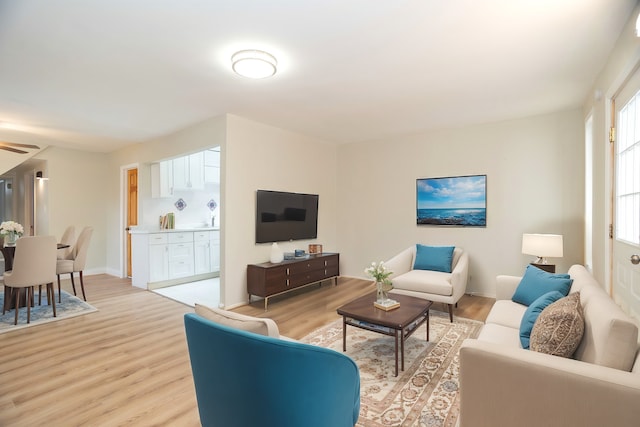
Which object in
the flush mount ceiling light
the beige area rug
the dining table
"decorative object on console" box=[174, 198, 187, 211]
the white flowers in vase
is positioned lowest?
the beige area rug

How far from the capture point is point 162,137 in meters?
5.29

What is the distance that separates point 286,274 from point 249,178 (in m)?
1.45

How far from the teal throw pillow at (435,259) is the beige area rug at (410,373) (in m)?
0.79

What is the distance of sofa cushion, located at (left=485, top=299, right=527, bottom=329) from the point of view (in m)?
2.36

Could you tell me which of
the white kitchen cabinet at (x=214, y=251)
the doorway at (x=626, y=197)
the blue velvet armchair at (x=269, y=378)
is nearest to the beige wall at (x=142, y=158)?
the white kitchen cabinet at (x=214, y=251)

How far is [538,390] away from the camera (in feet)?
4.25

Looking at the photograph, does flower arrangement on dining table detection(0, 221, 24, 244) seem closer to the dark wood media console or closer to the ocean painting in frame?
the dark wood media console

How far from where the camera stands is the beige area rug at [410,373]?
76.0 inches

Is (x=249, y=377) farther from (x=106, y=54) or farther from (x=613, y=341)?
(x=106, y=54)

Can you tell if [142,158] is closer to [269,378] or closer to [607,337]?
[269,378]

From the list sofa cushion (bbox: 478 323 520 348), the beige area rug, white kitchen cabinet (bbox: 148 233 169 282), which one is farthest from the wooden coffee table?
white kitchen cabinet (bbox: 148 233 169 282)

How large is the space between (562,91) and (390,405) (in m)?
3.60

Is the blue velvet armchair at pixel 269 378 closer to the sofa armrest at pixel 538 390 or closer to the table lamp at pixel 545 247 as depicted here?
the sofa armrest at pixel 538 390

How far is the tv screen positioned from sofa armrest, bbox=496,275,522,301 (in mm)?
2992
